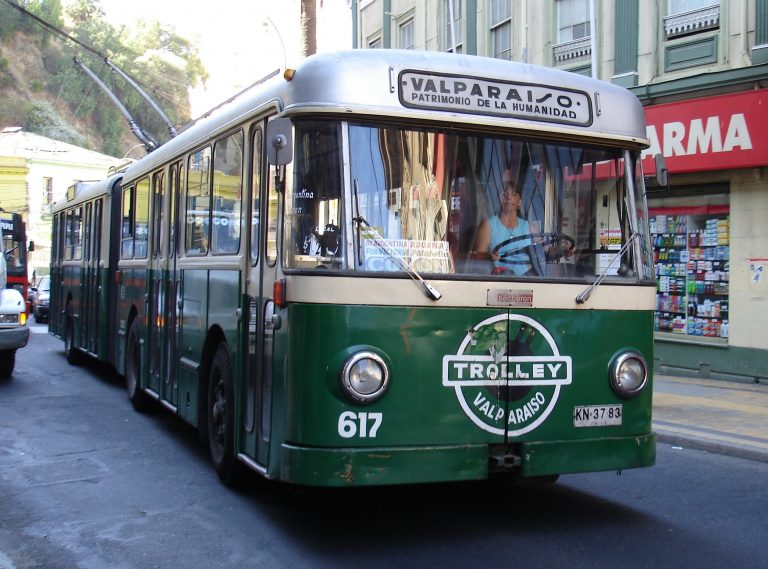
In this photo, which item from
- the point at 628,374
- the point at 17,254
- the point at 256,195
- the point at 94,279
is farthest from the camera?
the point at 17,254

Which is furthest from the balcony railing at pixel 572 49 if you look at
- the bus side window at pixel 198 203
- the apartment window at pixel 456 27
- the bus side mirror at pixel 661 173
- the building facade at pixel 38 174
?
the building facade at pixel 38 174

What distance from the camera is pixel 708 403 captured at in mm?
11555

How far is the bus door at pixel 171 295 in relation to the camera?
28.1ft

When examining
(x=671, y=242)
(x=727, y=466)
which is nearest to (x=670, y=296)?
(x=671, y=242)

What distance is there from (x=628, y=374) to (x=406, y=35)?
1845cm

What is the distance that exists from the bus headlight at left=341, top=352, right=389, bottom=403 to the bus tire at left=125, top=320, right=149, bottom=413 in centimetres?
573

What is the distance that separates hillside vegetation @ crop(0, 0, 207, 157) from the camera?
74.8 metres

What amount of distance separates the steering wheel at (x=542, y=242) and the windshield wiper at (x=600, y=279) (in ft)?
0.88

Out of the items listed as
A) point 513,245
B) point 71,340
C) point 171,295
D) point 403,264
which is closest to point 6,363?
point 71,340

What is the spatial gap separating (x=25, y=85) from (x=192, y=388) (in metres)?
77.5

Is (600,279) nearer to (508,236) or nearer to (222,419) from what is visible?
(508,236)

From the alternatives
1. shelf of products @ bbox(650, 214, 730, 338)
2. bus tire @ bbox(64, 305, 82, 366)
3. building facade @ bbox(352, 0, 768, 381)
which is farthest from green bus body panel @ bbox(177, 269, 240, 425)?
building facade @ bbox(352, 0, 768, 381)

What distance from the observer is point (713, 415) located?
10.6 metres

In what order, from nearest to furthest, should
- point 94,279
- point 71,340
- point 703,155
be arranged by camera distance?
point 94,279, point 703,155, point 71,340
